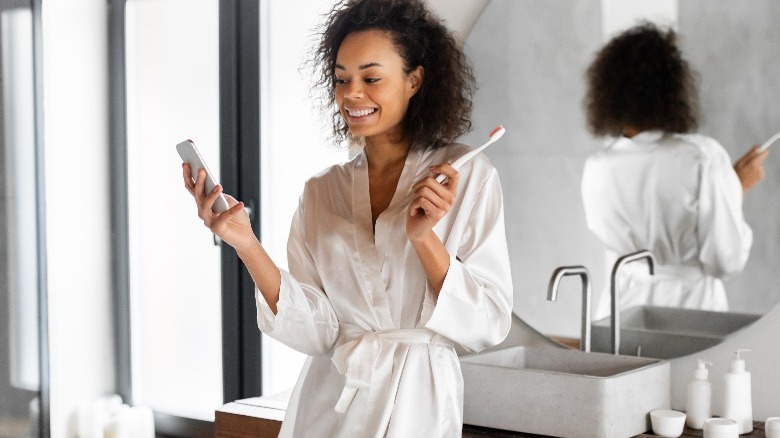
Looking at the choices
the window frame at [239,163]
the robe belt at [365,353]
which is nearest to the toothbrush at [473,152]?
the robe belt at [365,353]

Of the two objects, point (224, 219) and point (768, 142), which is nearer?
point (224, 219)

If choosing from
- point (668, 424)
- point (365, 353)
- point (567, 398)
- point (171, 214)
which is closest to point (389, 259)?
point (365, 353)

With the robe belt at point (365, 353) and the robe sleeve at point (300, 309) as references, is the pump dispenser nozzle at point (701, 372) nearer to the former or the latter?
the robe belt at point (365, 353)

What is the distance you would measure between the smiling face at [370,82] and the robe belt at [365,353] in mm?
346

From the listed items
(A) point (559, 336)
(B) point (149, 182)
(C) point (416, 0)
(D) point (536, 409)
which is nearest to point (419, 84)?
(C) point (416, 0)

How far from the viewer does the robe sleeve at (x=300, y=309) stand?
169 cm

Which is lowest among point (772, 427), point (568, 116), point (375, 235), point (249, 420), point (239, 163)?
point (249, 420)

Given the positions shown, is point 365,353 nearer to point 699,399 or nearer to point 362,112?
point 362,112

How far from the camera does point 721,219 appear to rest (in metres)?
2.02

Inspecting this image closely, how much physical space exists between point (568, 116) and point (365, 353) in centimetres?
82

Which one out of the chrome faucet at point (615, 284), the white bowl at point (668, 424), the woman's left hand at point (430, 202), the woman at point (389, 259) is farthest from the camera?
the chrome faucet at point (615, 284)

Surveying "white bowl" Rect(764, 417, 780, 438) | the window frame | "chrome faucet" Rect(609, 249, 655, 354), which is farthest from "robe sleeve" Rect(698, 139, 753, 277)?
the window frame

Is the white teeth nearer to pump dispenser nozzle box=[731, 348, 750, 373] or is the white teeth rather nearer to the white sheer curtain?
pump dispenser nozzle box=[731, 348, 750, 373]

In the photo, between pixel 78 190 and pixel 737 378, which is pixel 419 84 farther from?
pixel 78 190
